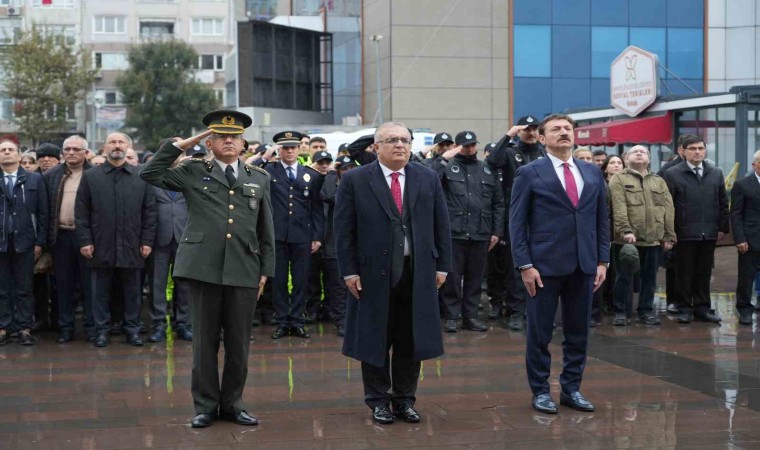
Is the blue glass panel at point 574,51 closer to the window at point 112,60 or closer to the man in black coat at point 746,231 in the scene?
the man in black coat at point 746,231

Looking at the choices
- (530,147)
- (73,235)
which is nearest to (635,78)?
(530,147)

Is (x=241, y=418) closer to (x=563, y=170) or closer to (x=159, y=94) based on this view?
(x=563, y=170)

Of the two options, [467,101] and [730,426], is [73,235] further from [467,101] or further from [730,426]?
[467,101]

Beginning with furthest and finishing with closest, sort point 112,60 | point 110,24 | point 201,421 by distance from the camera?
1. point 112,60
2. point 110,24
3. point 201,421

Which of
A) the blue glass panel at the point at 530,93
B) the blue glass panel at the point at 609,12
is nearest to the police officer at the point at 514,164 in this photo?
the blue glass panel at the point at 530,93

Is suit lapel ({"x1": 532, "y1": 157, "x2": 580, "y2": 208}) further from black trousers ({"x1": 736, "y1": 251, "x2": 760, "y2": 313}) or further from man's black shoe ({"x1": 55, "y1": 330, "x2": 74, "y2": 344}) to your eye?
man's black shoe ({"x1": 55, "y1": 330, "x2": 74, "y2": 344})

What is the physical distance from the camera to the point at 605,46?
47.8 metres

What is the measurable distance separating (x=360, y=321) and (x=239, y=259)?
926 millimetres

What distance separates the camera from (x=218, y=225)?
7.68m

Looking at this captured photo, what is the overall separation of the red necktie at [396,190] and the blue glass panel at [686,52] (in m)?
42.6

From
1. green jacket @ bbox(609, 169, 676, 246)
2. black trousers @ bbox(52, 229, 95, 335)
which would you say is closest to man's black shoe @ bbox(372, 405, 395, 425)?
black trousers @ bbox(52, 229, 95, 335)

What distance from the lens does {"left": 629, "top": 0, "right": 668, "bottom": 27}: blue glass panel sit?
157 feet

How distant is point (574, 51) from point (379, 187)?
1617 inches

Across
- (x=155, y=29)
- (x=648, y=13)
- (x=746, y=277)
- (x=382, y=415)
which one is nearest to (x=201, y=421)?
(x=382, y=415)
